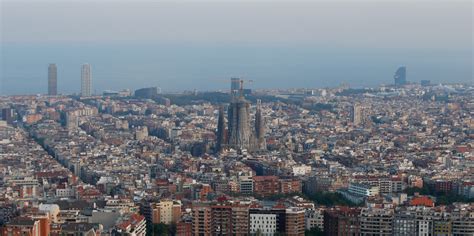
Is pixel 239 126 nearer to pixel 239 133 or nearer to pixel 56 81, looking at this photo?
pixel 239 133

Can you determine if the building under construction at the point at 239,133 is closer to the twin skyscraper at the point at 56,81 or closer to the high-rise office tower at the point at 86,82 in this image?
the twin skyscraper at the point at 56,81

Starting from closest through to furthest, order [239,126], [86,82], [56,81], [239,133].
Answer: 1. [239,133]
2. [239,126]
3. [56,81]
4. [86,82]

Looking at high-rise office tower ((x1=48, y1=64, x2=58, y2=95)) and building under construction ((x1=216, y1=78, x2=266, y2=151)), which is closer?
building under construction ((x1=216, y1=78, x2=266, y2=151))

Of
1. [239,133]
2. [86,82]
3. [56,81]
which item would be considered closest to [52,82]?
[56,81]

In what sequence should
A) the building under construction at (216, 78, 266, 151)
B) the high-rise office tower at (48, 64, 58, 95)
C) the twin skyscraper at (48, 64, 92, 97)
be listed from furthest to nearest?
the twin skyscraper at (48, 64, 92, 97) < the high-rise office tower at (48, 64, 58, 95) < the building under construction at (216, 78, 266, 151)

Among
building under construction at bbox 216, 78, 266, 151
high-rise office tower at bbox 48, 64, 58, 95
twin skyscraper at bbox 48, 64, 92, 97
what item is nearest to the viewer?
building under construction at bbox 216, 78, 266, 151

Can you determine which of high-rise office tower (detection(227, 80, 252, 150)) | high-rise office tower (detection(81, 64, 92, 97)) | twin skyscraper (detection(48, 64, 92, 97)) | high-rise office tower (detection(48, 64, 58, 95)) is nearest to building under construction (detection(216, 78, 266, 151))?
high-rise office tower (detection(227, 80, 252, 150))

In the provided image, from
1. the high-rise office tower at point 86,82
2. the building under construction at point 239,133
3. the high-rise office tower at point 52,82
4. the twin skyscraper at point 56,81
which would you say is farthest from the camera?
the high-rise office tower at point 86,82

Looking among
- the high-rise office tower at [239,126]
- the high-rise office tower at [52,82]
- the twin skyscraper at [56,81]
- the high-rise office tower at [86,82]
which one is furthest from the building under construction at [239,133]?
the high-rise office tower at [86,82]

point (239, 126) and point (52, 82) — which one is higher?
point (52, 82)

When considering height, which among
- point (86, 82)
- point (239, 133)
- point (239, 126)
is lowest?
point (239, 133)

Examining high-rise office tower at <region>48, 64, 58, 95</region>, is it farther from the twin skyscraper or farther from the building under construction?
the building under construction
